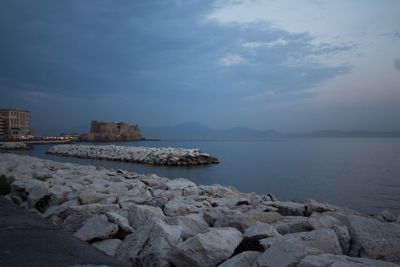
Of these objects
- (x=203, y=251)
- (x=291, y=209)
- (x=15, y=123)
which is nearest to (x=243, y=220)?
(x=203, y=251)

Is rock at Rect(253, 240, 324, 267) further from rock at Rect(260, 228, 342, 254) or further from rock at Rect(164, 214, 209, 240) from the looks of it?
rock at Rect(164, 214, 209, 240)

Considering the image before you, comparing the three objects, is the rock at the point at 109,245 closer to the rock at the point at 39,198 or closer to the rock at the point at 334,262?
the rock at the point at 334,262

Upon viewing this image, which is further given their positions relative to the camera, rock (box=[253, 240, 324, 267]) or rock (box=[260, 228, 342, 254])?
rock (box=[260, 228, 342, 254])

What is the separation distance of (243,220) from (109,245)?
1.44 m

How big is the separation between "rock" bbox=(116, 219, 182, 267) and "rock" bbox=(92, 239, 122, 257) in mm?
110

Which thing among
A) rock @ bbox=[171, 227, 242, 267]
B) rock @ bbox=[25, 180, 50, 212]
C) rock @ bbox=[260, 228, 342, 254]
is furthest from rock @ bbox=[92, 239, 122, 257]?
rock @ bbox=[25, 180, 50, 212]

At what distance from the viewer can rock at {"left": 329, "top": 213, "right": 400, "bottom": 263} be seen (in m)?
3.03

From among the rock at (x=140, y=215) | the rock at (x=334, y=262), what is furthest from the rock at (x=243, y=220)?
the rock at (x=334, y=262)

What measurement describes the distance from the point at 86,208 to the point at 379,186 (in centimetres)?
1415

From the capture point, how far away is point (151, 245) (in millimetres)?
3246

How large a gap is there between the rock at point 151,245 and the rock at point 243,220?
2.17 feet

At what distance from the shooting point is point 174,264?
316 cm

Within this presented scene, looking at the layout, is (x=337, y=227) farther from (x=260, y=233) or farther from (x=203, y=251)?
(x=203, y=251)

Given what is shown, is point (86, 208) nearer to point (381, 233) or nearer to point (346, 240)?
point (346, 240)
